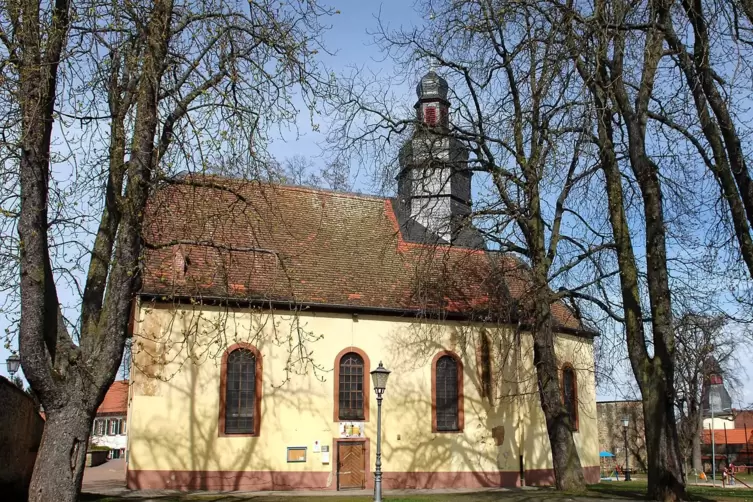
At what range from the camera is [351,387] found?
21562 mm

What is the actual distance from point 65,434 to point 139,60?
16.5 feet

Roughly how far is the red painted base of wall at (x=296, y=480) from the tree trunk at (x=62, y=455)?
10511 millimetres

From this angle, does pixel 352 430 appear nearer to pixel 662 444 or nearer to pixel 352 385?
pixel 352 385

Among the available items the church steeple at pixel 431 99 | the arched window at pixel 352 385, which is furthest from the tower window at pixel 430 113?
the arched window at pixel 352 385

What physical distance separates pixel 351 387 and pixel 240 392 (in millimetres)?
3312

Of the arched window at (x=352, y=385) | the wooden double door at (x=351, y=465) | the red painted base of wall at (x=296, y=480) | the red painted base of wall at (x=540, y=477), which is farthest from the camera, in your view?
the red painted base of wall at (x=540, y=477)

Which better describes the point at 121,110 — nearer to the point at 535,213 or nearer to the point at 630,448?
the point at 535,213

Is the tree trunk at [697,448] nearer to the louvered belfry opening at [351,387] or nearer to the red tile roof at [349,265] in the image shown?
the red tile roof at [349,265]

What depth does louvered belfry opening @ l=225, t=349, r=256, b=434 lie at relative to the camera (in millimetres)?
20359

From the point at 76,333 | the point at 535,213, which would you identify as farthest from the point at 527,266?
the point at 76,333

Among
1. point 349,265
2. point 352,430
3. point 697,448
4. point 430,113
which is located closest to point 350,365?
point 352,430

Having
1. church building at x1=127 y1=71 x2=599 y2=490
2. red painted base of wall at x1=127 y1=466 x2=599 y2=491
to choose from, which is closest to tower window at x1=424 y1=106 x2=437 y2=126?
church building at x1=127 y1=71 x2=599 y2=490

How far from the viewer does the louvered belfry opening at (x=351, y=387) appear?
21.3 m

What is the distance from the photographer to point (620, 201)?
1573cm
